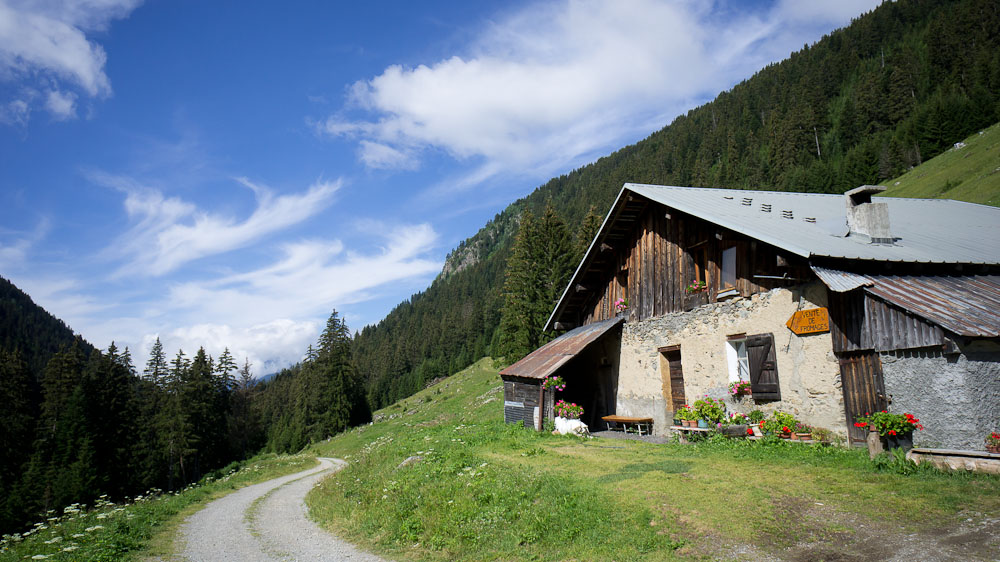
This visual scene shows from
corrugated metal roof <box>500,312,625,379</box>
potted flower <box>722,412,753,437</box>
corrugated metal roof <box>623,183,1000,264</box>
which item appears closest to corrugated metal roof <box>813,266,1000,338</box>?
corrugated metal roof <box>623,183,1000,264</box>

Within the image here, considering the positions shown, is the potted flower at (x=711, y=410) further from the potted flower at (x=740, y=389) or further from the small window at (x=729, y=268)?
the small window at (x=729, y=268)

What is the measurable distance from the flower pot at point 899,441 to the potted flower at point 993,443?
108 cm

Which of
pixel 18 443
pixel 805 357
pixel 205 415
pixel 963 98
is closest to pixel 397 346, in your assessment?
pixel 205 415

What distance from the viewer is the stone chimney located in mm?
12719

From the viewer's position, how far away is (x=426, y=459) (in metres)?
12.9

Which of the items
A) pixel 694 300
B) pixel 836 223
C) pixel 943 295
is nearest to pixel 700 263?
pixel 694 300

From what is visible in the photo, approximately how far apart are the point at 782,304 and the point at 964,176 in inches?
1697

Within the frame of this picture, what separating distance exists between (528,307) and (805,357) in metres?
28.7

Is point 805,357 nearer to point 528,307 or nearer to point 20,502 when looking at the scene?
point 528,307

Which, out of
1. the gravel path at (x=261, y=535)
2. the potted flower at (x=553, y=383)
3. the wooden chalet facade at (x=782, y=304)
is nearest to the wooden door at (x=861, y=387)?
the wooden chalet facade at (x=782, y=304)

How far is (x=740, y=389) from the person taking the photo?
1358 cm

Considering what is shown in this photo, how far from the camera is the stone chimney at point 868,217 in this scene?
12719 mm

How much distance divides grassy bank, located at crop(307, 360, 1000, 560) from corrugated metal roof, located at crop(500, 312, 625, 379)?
4654mm

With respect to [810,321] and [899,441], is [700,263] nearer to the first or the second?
[810,321]
